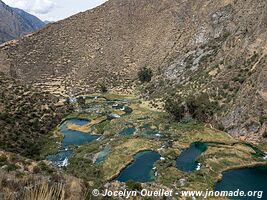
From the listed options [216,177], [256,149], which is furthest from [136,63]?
[216,177]

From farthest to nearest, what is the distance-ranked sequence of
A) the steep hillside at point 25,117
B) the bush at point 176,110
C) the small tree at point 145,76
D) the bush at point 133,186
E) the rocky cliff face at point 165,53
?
the small tree at point 145,76 < the bush at point 176,110 < the rocky cliff face at point 165,53 < the steep hillside at point 25,117 < the bush at point 133,186

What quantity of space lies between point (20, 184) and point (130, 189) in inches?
814

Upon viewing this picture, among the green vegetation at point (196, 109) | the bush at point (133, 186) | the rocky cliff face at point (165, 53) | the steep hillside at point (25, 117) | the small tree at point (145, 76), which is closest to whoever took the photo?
the bush at point (133, 186)

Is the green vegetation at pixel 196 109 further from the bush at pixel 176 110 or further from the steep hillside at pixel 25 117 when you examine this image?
the steep hillside at pixel 25 117

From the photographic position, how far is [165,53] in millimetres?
135125

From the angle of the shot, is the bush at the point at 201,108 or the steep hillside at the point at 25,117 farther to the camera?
the bush at the point at 201,108

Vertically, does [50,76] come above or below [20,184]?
above

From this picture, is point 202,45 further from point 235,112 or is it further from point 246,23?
point 235,112

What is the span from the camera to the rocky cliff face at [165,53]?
7738 centimetres

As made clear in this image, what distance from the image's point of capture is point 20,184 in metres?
13.4

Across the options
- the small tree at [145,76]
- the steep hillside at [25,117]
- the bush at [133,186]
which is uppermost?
the small tree at [145,76]

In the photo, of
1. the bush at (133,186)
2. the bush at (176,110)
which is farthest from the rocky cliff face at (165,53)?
the bush at (133,186)

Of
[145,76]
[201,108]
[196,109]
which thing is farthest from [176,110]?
[145,76]

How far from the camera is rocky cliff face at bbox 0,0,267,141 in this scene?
77375mm
